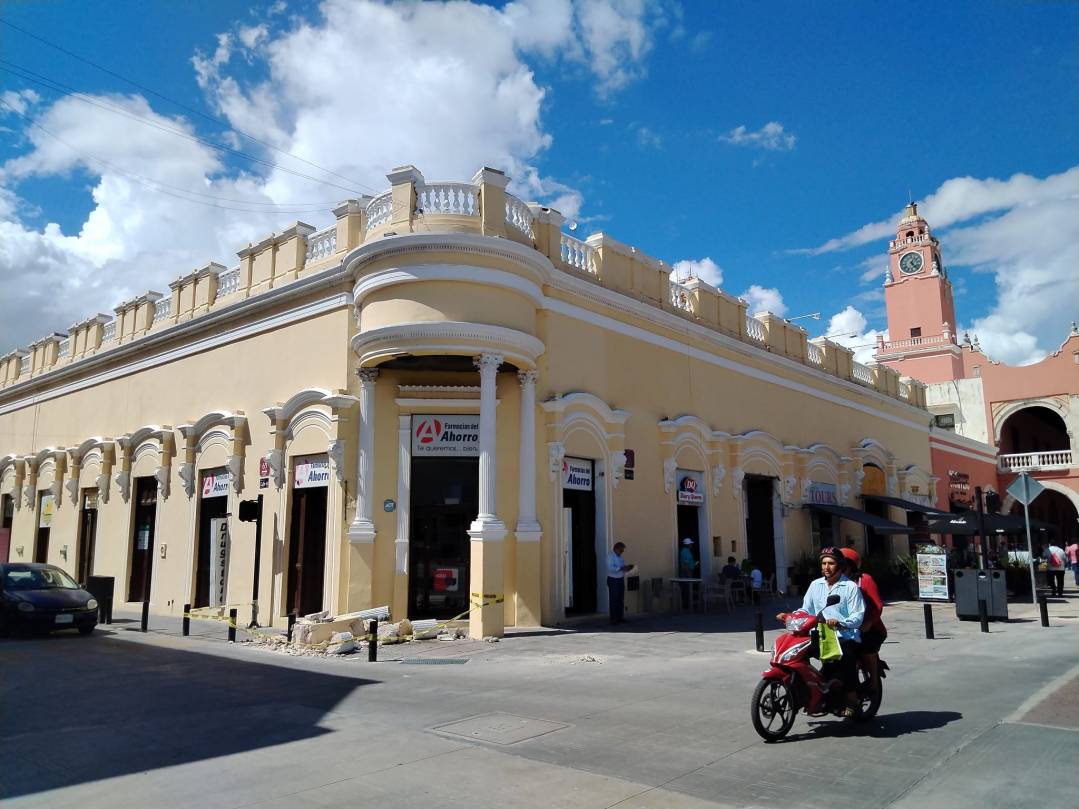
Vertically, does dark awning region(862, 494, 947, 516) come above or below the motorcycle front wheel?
above

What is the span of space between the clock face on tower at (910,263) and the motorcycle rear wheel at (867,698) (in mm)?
50122

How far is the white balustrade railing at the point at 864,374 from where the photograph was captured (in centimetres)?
3362

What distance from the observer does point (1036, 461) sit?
1682 inches

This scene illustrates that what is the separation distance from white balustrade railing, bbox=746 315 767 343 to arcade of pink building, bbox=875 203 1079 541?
17214mm

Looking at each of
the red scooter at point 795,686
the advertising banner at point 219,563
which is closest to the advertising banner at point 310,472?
the advertising banner at point 219,563

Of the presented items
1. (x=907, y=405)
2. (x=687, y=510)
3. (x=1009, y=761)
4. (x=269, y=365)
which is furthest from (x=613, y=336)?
(x=907, y=405)

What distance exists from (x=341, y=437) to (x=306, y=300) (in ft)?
13.1

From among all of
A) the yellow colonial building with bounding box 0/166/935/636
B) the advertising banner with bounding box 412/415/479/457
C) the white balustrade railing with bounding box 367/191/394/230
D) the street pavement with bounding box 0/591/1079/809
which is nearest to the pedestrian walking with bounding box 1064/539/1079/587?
the yellow colonial building with bounding box 0/166/935/636

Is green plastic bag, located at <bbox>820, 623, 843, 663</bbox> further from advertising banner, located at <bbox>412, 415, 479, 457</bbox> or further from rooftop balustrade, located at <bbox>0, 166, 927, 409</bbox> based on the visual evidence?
rooftop balustrade, located at <bbox>0, 166, 927, 409</bbox>

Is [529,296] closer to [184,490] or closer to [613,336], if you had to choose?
[613,336]

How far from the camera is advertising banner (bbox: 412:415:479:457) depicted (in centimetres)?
1705

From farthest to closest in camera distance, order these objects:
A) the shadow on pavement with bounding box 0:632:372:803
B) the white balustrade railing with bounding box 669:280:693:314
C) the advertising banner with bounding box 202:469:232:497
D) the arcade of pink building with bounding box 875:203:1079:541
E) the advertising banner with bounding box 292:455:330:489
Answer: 1. the arcade of pink building with bounding box 875:203:1079:541
2. the white balustrade railing with bounding box 669:280:693:314
3. the advertising banner with bounding box 202:469:232:497
4. the advertising banner with bounding box 292:455:330:489
5. the shadow on pavement with bounding box 0:632:372:803

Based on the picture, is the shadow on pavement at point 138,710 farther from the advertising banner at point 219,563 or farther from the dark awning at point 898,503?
the dark awning at point 898,503

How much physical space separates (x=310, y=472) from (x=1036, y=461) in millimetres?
40087
